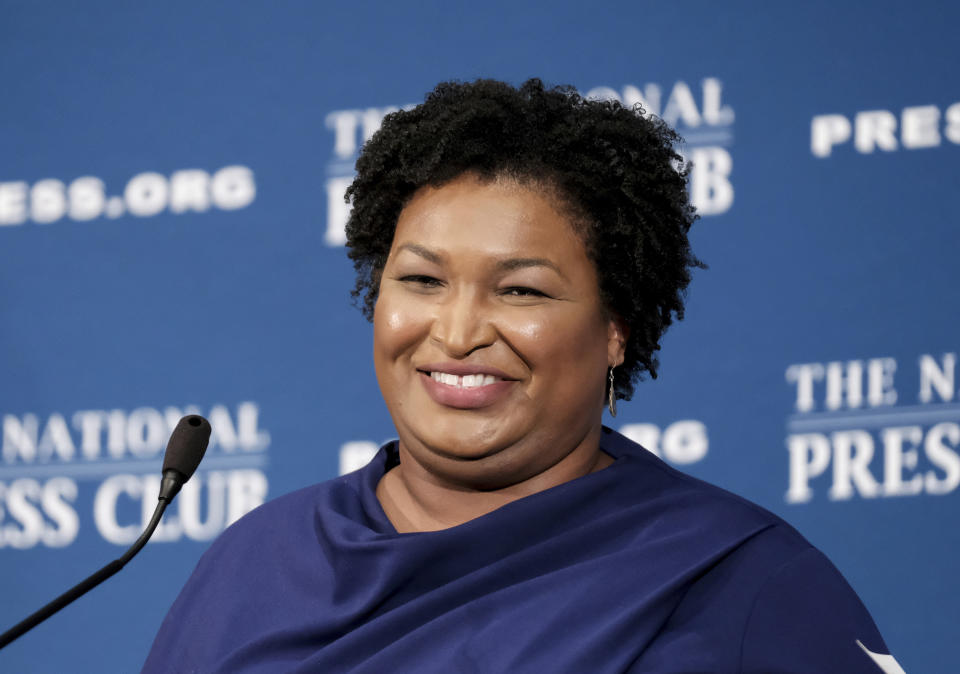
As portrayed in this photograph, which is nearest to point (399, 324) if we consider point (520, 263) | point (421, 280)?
point (421, 280)

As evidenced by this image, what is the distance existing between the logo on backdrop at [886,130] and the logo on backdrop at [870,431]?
1.25 feet

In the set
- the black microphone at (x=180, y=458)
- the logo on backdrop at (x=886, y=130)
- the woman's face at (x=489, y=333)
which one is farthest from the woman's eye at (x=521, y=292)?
the logo on backdrop at (x=886, y=130)

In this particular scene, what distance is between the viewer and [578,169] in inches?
59.0

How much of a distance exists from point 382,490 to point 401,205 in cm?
37

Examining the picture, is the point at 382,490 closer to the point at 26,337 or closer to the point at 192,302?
the point at 192,302

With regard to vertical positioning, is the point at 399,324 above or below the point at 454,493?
above

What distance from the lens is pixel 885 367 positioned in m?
2.17

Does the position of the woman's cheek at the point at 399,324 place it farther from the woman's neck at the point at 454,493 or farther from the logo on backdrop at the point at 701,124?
the logo on backdrop at the point at 701,124

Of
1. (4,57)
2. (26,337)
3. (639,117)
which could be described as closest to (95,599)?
(26,337)

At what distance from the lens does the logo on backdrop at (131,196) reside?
2.56 m

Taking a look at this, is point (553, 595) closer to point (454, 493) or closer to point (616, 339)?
point (454, 493)

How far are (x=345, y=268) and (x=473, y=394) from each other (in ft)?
3.63

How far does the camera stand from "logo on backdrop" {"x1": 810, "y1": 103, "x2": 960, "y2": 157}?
2.20 meters

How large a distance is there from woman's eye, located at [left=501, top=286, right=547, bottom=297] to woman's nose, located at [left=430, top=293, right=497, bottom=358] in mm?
35
